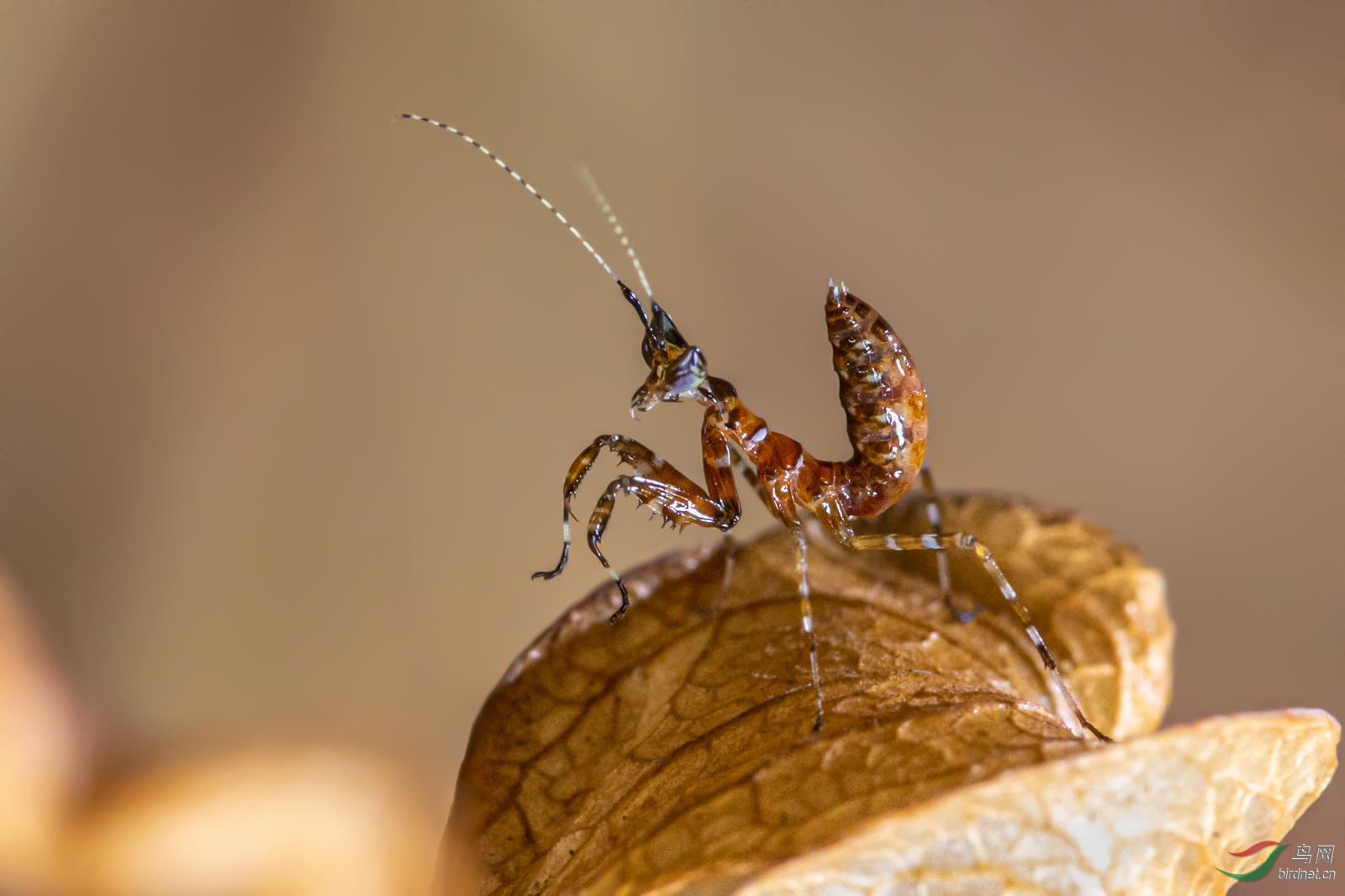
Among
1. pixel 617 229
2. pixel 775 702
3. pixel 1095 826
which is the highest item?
pixel 617 229

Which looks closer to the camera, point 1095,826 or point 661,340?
point 1095,826

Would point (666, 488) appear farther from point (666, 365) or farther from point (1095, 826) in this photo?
point (1095, 826)

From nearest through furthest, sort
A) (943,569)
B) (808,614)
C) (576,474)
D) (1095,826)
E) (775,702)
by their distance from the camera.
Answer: (1095,826), (775,702), (808,614), (943,569), (576,474)

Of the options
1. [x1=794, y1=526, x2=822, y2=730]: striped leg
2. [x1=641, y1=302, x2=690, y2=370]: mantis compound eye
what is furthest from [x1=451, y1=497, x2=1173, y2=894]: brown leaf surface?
[x1=641, y1=302, x2=690, y2=370]: mantis compound eye

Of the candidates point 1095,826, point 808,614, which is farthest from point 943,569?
point 1095,826

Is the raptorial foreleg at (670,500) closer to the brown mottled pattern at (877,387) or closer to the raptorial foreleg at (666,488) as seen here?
the raptorial foreleg at (666,488)

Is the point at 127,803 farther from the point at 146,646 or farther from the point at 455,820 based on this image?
the point at 455,820

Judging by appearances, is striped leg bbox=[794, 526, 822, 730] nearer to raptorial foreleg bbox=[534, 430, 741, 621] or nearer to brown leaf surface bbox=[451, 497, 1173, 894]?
brown leaf surface bbox=[451, 497, 1173, 894]
